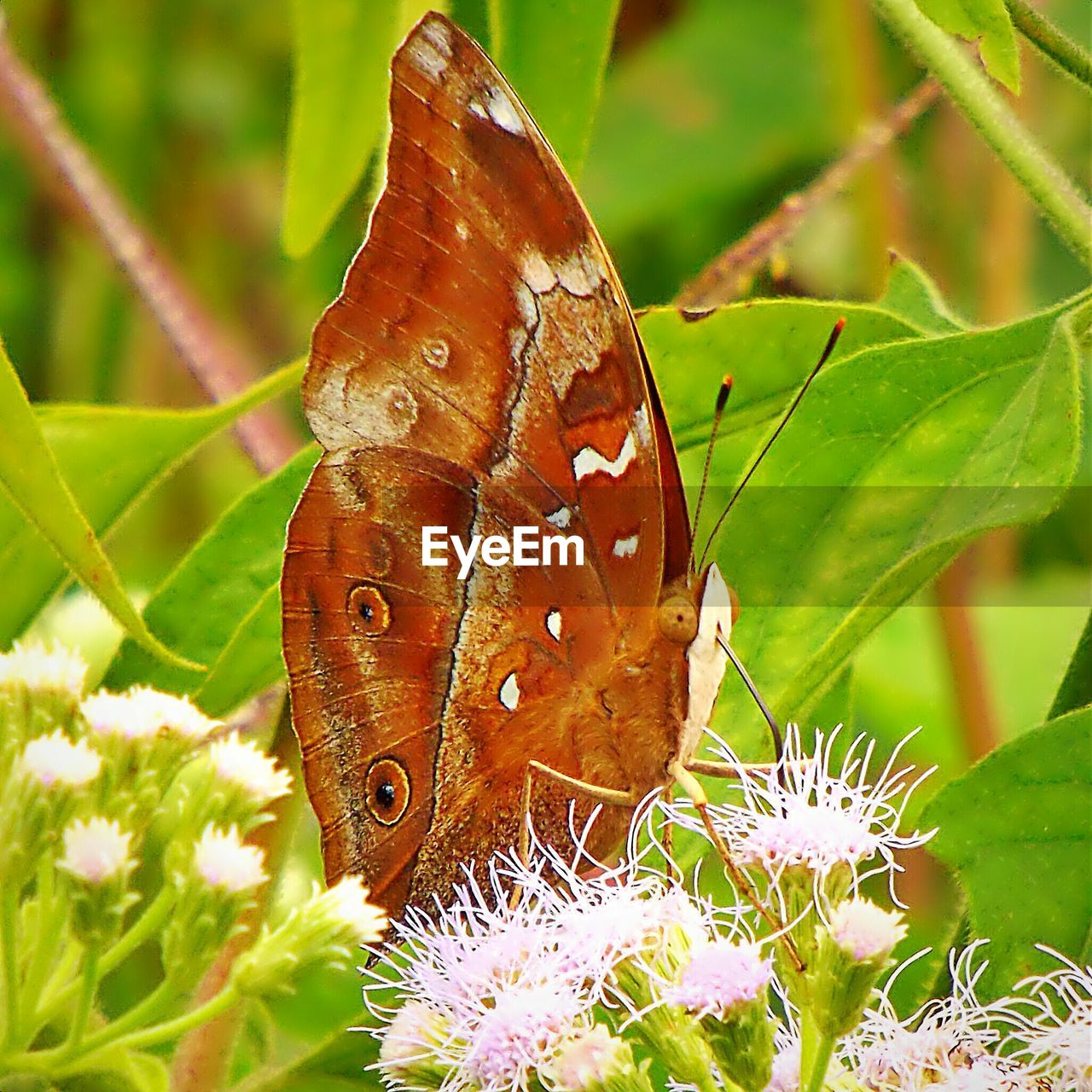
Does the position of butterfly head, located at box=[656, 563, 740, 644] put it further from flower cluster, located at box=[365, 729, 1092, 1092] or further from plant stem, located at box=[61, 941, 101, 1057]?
plant stem, located at box=[61, 941, 101, 1057]

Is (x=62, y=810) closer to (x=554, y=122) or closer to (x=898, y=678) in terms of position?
(x=554, y=122)

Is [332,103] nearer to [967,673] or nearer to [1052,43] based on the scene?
[1052,43]

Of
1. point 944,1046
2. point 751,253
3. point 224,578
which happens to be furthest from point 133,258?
point 944,1046

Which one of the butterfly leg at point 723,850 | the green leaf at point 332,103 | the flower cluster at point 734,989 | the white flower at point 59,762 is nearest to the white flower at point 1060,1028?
the flower cluster at point 734,989

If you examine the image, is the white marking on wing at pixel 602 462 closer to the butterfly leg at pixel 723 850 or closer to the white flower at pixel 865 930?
the butterfly leg at pixel 723 850

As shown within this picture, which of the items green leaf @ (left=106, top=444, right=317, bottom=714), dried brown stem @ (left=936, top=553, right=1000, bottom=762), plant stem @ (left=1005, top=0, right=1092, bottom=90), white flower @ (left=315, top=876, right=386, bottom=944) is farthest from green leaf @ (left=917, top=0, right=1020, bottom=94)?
dried brown stem @ (left=936, top=553, right=1000, bottom=762)

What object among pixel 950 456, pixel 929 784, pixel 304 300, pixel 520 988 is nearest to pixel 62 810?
pixel 520 988
